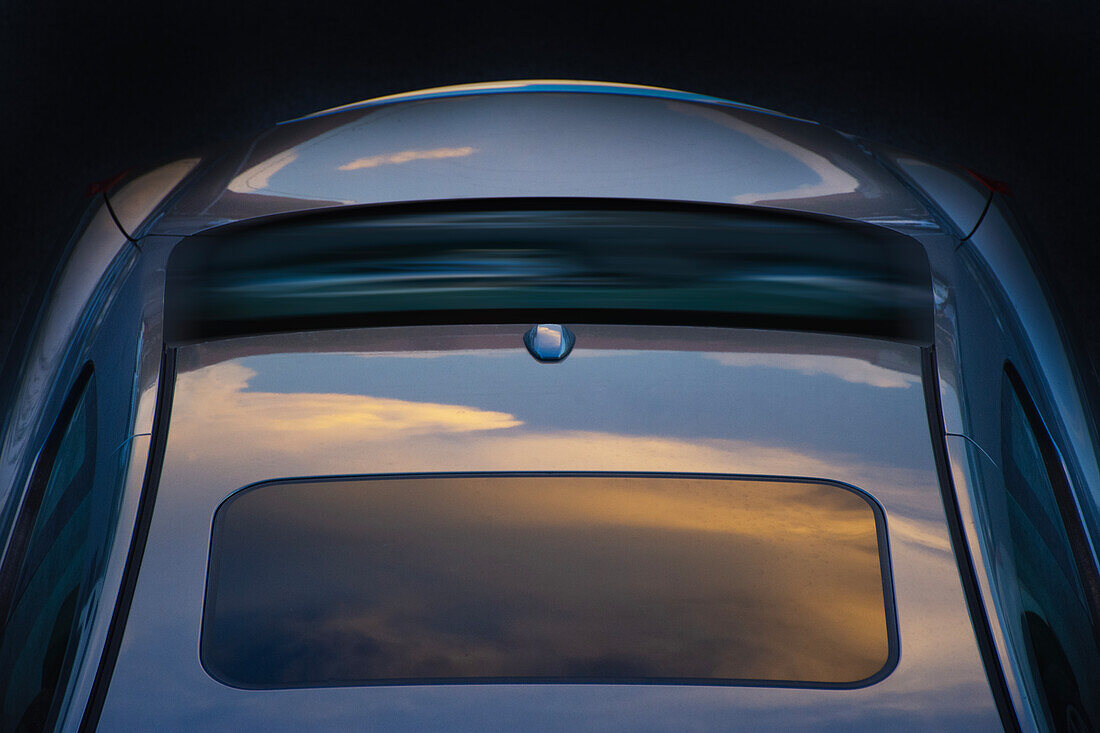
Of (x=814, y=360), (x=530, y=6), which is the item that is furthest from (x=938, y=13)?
(x=814, y=360)

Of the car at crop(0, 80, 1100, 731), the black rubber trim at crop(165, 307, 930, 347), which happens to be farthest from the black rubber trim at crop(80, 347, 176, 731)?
the black rubber trim at crop(165, 307, 930, 347)

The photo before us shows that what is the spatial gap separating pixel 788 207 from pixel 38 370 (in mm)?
1519

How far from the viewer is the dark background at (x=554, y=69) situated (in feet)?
18.4

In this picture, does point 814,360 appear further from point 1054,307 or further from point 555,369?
point 1054,307

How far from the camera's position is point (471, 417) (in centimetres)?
175

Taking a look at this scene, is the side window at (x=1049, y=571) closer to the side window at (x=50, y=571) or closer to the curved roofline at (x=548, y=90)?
the side window at (x=50, y=571)

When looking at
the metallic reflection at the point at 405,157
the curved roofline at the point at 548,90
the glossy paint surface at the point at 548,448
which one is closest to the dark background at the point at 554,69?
the curved roofline at the point at 548,90

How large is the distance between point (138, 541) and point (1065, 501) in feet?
4.93

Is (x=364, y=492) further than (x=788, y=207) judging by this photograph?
No

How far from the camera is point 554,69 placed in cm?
627

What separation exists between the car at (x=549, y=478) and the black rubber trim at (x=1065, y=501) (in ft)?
0.04

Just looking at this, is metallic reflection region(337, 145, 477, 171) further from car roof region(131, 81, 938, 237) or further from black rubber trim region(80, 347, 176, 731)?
black rubber trim region(80, 347, 176, 731)

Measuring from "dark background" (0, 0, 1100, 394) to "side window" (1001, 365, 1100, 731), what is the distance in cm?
334

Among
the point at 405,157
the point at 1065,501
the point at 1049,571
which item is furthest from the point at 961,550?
the point at 405,157
